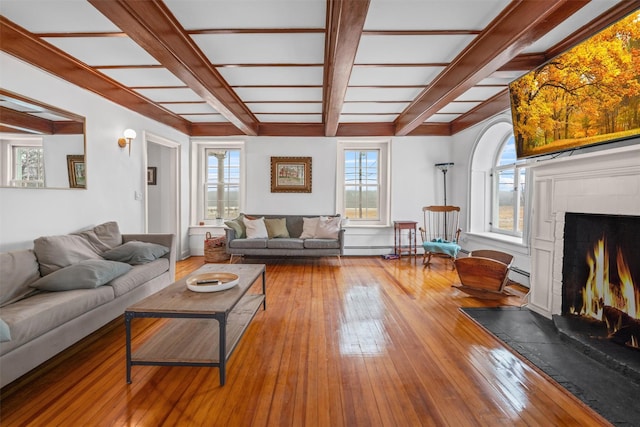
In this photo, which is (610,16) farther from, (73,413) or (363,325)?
(73,413)

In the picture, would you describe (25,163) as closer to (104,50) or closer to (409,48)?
(104,50)

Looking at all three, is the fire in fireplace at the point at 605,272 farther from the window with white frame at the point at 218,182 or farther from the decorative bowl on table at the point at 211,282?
the window with white frame at the point at 218,182

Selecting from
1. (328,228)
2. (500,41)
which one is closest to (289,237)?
(328,228)

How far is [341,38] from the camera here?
221cm

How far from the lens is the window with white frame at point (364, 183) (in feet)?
19.5

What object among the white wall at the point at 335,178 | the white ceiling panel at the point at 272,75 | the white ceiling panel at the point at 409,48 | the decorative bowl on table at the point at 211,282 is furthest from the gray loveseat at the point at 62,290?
the white ceiling panel at the point at 409,48

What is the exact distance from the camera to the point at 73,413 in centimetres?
157

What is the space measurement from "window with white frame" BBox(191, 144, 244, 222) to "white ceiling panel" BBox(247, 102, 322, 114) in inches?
57.2

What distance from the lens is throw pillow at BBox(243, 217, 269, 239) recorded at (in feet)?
17.0

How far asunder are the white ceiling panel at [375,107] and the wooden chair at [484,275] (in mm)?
2519

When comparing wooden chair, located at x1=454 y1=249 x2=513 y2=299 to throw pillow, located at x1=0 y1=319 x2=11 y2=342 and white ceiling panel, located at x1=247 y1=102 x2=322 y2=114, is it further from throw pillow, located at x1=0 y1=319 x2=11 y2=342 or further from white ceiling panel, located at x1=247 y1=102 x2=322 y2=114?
throw pillow, located at x1=0 y1=319 x2=11 y2=342

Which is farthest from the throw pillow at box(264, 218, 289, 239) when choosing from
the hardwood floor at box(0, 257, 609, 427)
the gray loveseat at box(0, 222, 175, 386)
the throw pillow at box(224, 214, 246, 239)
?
the hardwood floor at box(0, 257, 609, 427)

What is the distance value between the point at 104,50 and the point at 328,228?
3.76 meters

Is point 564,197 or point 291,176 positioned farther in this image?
point 291,176
